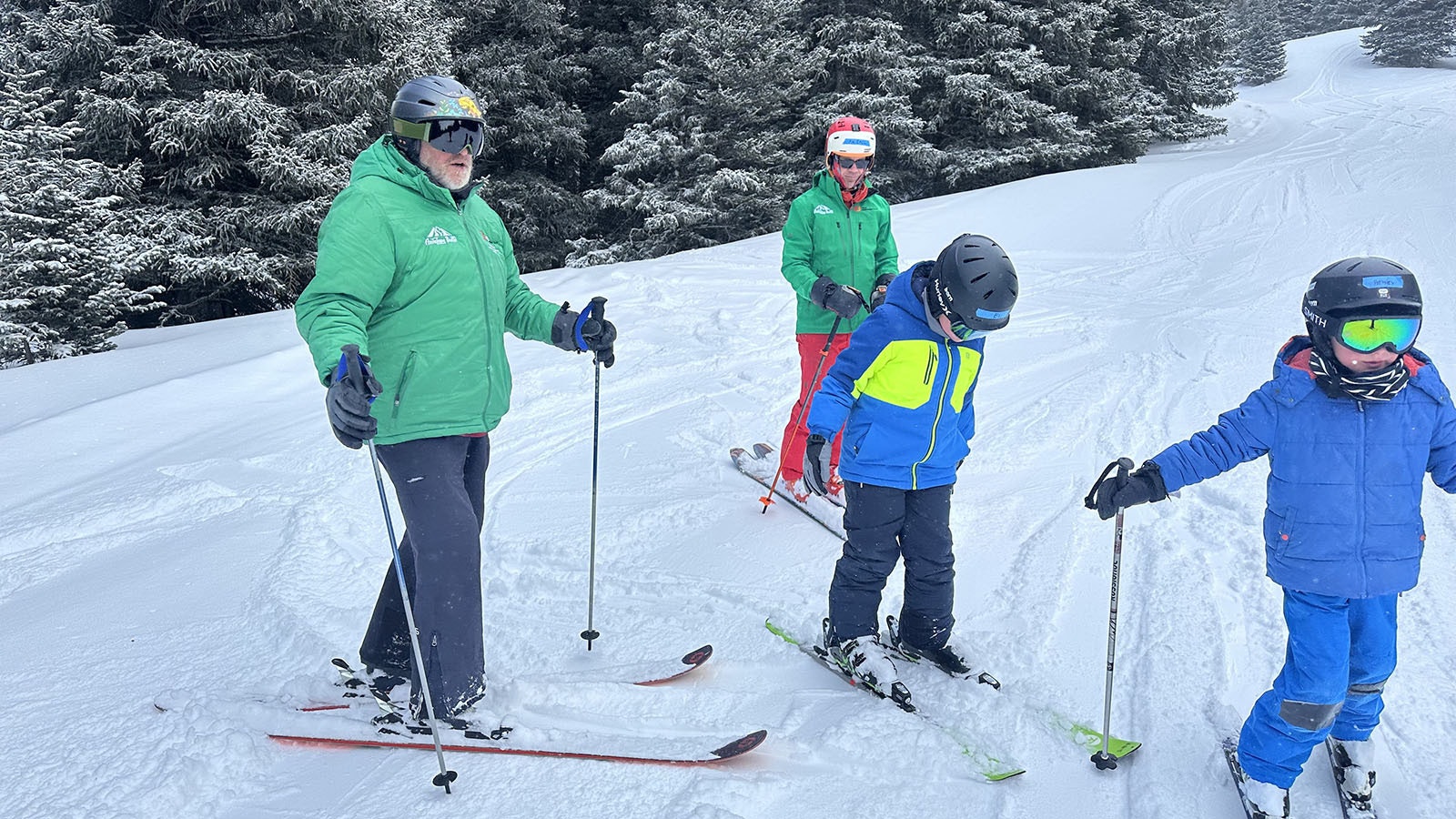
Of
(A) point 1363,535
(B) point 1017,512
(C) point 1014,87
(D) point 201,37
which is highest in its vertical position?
(D) point 201,37

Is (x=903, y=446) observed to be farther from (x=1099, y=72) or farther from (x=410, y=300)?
(x=1099, y=72)

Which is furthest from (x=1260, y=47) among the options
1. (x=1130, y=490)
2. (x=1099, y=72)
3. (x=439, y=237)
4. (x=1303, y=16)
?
(x=439, y=237)

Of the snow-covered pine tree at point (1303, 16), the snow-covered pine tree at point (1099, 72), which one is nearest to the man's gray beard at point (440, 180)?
the snow-covered pine tree at point (1099, 72)

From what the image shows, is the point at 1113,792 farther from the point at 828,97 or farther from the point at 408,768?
the point at 828,97

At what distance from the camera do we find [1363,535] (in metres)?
2.60

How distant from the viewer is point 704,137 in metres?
17.0

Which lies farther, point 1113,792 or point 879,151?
point 879,151

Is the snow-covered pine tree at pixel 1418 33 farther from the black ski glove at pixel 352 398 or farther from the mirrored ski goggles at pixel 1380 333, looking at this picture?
the black ski glove at pixel 352 398

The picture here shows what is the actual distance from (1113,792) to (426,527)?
2250mm

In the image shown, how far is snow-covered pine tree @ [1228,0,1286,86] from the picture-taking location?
1729 inches

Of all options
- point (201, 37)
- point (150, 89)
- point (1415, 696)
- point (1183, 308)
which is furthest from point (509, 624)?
point (201, 37)

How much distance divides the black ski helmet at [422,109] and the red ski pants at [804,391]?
2.66 meters

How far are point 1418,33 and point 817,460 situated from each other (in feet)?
166

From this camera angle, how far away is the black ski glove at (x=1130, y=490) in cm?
283
